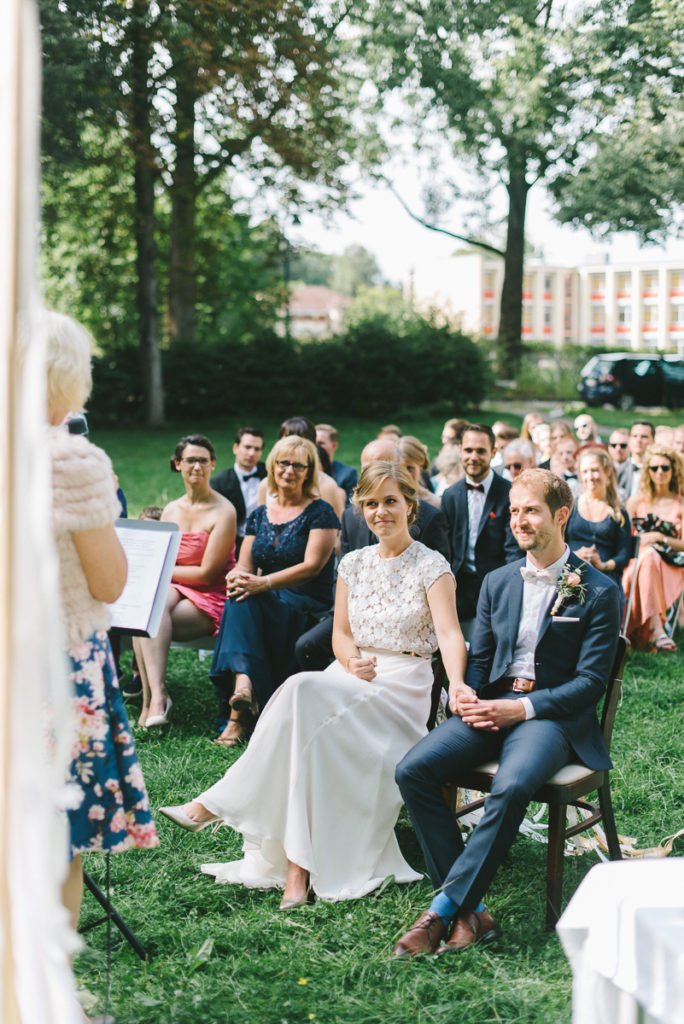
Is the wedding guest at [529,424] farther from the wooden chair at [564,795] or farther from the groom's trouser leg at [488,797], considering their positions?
the groom's trouser leg at [488,797]

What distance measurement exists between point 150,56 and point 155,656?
16.0 ft

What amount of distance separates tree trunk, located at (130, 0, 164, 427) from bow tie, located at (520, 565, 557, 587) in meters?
7.15

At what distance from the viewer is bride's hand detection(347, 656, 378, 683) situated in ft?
13.2

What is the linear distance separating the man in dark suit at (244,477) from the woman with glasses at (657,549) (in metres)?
2.58

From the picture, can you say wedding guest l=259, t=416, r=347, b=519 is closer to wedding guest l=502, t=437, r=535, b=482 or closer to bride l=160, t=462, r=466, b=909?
wedding guest l=502, t=437, r=535, b=482

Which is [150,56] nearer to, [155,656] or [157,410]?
[155,656]

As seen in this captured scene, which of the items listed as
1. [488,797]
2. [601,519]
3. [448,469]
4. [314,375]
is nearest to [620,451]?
[448,469]

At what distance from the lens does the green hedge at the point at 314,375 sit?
19.4 metres

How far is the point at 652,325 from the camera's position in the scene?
10.7 metres

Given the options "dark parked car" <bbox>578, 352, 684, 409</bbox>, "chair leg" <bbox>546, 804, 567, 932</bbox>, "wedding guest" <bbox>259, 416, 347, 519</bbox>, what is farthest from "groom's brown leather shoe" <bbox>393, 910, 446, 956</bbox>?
"dark parked car" <bbox>578, 352, 684, 409</bbox>

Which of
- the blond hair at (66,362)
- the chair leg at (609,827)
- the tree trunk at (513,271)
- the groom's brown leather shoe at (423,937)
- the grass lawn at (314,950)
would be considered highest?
the tree trunk at (513,271)

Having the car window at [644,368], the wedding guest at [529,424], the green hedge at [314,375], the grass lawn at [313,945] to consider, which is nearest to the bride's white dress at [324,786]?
the grass lawn at [313,945]

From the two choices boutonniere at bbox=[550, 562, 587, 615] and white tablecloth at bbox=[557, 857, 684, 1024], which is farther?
boutonniere at bbox=[550, 562, 587, 615]

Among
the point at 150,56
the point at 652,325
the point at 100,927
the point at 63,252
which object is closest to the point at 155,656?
the point at 100,927
